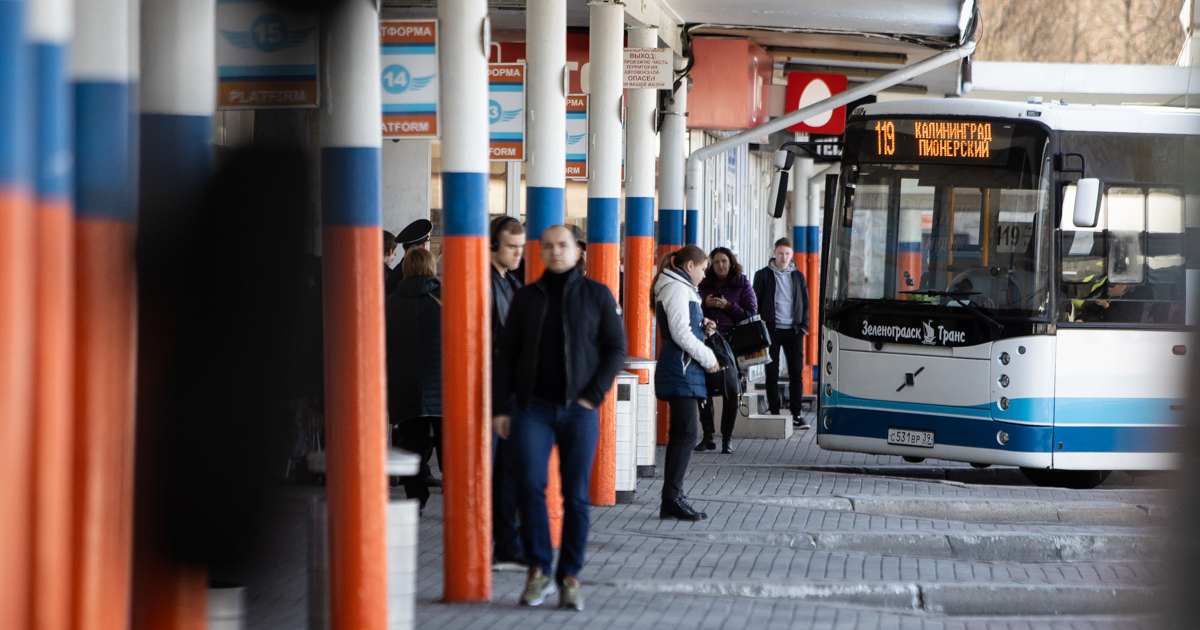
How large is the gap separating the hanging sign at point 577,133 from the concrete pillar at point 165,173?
8576 mm

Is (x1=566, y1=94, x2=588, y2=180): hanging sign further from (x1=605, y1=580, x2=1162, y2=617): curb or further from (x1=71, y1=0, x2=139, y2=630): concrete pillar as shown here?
(x1=71, y1=0, x2=139, y2=630): concrete pillar

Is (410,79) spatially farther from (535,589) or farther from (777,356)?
(777,356)

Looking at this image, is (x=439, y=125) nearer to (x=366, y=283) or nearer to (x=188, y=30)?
(x=366, y=283)

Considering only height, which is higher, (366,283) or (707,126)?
(707,126)

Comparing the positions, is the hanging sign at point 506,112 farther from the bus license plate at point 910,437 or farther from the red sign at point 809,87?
the red sign at point 809,87

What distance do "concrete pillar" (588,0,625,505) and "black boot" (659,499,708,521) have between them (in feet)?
6.14

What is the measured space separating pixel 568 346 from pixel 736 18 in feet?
30.1

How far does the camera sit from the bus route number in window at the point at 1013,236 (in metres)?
11.8

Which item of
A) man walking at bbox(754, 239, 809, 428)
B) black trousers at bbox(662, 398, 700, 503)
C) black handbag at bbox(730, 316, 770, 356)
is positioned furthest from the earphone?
man walking at bbox(754, 239, 809, 428)

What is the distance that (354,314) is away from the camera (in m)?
5.50

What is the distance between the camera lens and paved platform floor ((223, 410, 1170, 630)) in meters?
6.83

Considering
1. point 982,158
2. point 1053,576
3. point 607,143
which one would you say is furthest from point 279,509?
point 982,158

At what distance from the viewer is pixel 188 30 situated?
15.0 ft

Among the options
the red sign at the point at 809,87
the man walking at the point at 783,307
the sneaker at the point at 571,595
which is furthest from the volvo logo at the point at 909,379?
the red sign at the point at 809,87
